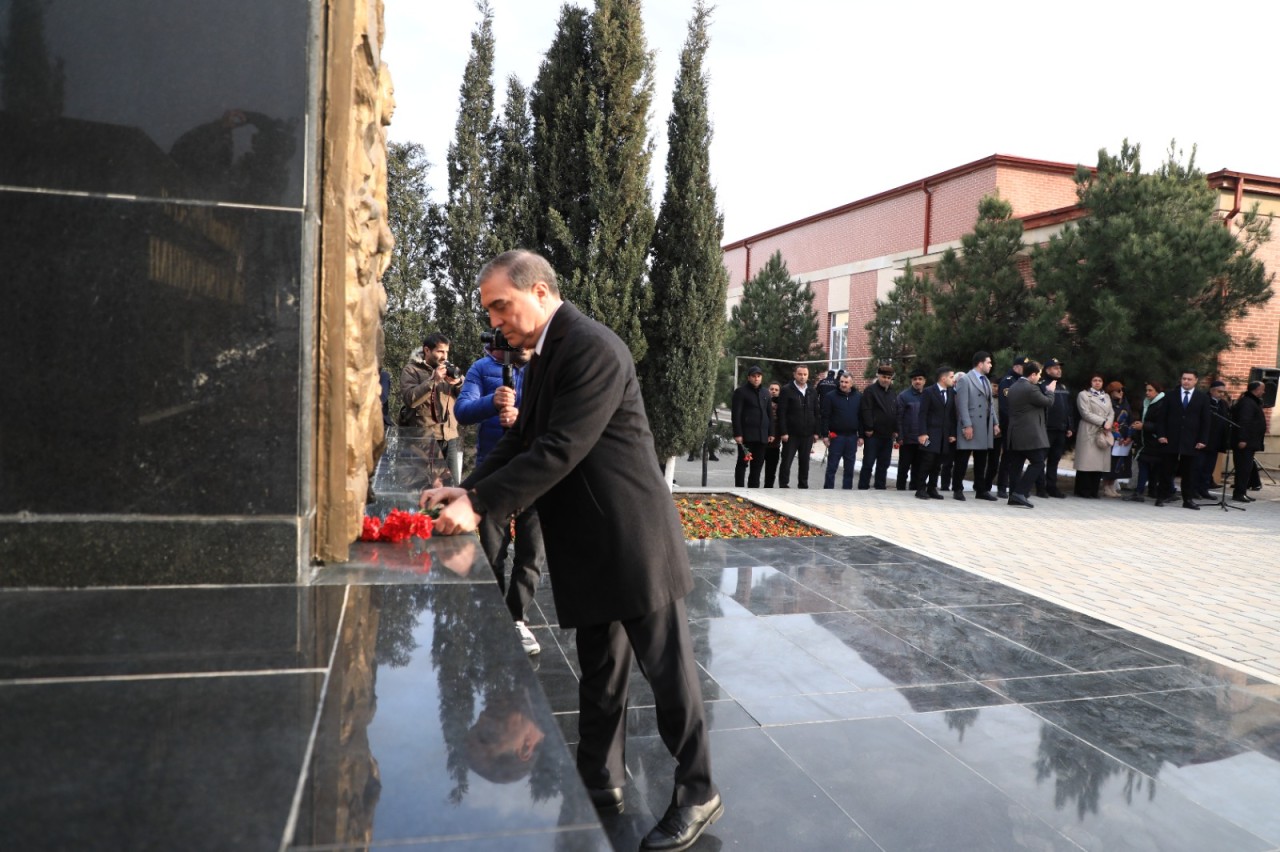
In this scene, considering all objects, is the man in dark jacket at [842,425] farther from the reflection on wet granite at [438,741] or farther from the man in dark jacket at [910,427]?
the reflection on wet granite at [438,741]

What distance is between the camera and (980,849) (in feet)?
9.87

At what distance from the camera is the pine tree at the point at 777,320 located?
28094mm

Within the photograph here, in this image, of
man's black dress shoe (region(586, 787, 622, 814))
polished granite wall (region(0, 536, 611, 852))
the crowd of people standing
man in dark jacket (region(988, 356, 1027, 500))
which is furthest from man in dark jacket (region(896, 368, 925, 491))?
polished granite wall (region(0, 536, 611, 852))

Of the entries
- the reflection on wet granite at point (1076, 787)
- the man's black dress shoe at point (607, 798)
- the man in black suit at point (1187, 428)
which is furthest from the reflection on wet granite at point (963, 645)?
the man in black suit at point (1187, 428)

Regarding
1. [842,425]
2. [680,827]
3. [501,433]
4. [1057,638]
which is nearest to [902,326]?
[842,425]

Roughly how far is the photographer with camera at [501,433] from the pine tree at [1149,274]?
466 inches

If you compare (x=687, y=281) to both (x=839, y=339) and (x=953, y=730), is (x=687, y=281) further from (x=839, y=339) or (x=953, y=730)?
(x=839, y=339)

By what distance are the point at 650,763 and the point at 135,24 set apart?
124 inches

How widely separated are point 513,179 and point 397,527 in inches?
430

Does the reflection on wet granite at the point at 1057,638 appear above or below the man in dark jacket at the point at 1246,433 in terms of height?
below

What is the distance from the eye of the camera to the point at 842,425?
1436cm

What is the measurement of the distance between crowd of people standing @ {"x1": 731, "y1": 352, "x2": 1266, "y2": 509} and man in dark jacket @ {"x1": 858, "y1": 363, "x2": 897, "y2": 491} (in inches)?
0.7

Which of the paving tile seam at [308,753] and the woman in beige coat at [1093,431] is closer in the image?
the paving tile seam at [308,753]

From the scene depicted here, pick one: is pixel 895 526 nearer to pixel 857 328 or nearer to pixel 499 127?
pixel 499 127
